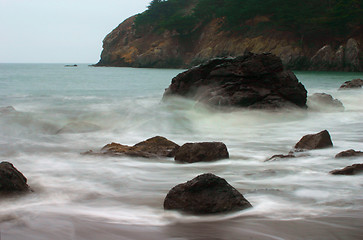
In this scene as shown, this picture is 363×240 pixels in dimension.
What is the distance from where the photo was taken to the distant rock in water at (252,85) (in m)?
10.0

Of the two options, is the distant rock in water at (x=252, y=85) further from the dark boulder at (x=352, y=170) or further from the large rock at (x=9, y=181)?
the large rock at (x=9, y=181)

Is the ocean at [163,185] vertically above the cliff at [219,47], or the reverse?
the cliff at [219,47]

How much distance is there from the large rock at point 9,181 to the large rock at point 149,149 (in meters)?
1.84

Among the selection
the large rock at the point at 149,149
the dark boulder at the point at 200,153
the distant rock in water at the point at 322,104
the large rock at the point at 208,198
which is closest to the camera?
the large rock at the point at 208,198

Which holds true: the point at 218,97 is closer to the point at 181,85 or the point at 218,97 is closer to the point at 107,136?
the point at 181,85

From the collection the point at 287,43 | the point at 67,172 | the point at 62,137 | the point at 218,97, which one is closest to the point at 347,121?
A: the point at 218,97

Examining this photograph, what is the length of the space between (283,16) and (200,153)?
139ft

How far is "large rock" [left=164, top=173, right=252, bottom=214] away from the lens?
3047 millimetres

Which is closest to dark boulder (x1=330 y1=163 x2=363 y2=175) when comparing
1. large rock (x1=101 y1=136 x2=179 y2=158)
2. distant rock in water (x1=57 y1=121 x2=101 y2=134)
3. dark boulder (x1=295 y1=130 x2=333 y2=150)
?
dark boulder (x1=295 y1=130 x2=333 y2=150)

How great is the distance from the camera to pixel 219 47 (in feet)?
170

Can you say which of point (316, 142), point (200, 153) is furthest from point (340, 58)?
point (200, 153)

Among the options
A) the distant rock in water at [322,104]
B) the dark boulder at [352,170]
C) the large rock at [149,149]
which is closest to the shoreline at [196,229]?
the dark boulder at [352,170]

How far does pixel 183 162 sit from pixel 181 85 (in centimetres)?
680

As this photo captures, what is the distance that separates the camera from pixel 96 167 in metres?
4.80
